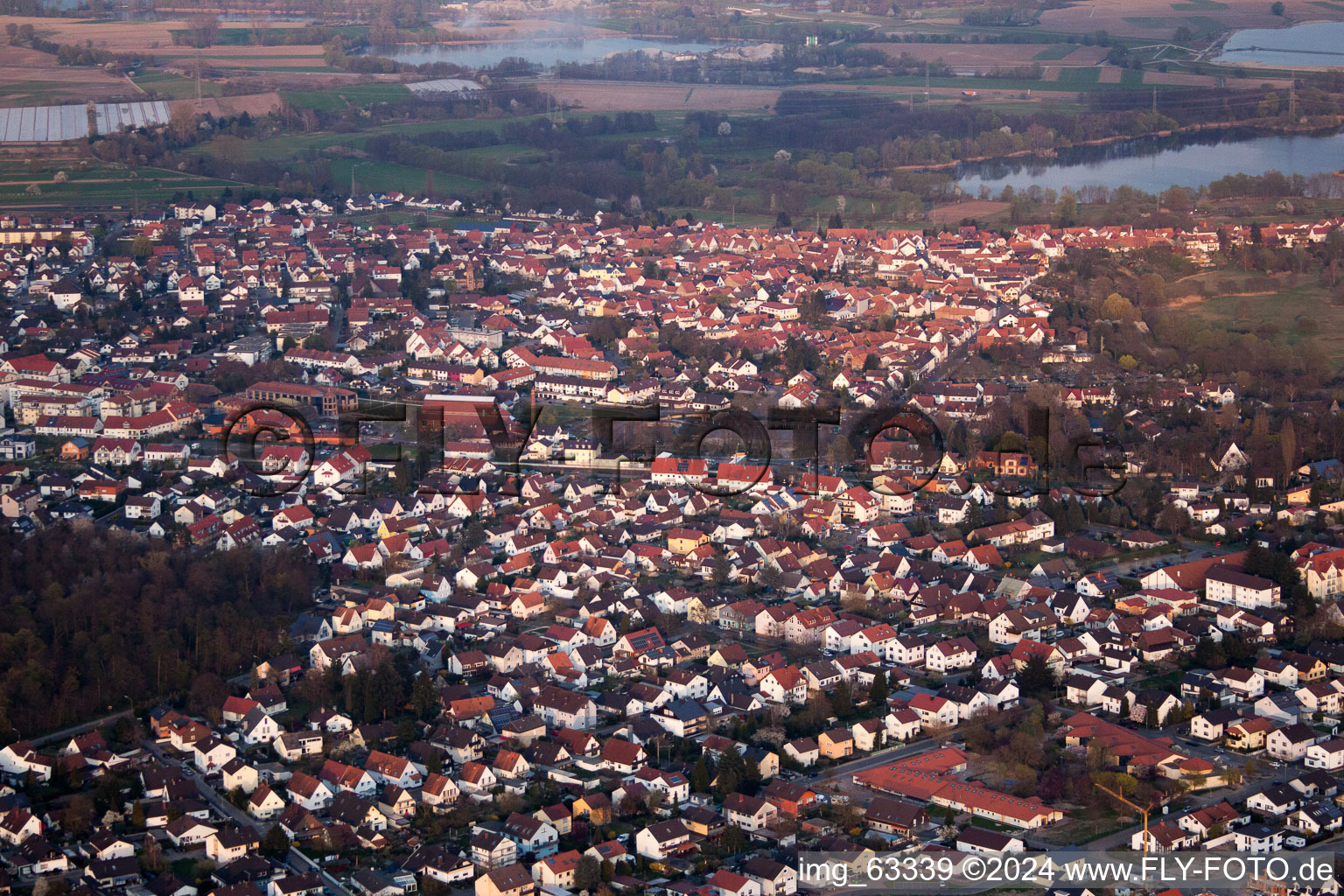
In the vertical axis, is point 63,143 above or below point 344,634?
above

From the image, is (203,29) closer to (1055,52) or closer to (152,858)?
(1055,52)

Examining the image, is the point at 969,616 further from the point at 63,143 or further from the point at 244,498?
the point at 63,143

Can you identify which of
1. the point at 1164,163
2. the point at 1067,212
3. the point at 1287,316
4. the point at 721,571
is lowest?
the point at 721,571

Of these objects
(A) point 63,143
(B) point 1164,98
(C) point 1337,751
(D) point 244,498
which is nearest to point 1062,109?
(B) point 1164,98

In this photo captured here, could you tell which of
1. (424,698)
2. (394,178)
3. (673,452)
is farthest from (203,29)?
(424,698)

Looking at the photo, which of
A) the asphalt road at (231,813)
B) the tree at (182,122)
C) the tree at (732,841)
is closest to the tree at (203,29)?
the tree at (182,122)

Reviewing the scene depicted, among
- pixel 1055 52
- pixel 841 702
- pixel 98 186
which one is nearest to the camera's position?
pixel 841 702

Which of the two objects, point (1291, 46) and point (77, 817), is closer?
point (77, 817)
